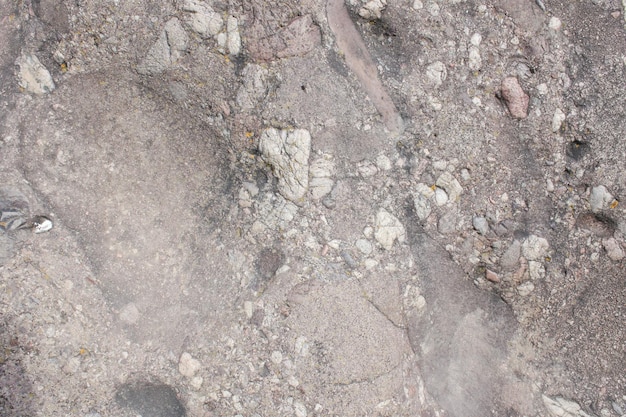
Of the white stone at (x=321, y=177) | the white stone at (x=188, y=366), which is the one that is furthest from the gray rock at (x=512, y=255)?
the white stone at (x=188, y=366)

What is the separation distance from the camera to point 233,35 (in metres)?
1.79

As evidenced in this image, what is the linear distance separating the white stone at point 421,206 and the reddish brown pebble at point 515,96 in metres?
0.42

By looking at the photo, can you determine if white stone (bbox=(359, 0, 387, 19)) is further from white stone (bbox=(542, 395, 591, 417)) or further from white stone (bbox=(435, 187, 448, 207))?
white stone (bbox=(542, 395, 591, 417))

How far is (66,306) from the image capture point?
70.9 inches

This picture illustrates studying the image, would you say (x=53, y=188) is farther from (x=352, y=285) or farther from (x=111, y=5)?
(x=352, y=285)

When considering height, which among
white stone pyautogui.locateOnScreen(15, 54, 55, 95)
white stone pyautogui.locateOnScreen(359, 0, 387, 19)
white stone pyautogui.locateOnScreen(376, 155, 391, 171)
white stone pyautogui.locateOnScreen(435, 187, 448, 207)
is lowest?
white stone pyautogui.locateOnScreen(435, 187, 448, 207)

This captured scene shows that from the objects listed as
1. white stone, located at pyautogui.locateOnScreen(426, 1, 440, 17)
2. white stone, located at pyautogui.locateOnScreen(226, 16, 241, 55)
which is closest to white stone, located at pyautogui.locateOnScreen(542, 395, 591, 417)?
white stone, located at pyautogui.locateOnScreen(426, 1, 440, 17)

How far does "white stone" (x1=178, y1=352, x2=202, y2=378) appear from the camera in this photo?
1.85 metres

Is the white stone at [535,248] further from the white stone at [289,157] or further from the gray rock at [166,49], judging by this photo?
the gray rock at [166,49]

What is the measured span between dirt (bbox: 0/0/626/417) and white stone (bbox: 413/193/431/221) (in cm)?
1

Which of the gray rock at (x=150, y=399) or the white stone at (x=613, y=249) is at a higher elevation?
the white stone at (x=613, y=249)

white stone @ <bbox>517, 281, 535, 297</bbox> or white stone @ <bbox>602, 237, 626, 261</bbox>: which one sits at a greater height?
white stone @ <bbox>602, 237, 626, 261</bbox>

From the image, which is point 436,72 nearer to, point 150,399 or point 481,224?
point 481,224

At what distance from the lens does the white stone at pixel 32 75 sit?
→ 5.81 feet
